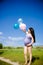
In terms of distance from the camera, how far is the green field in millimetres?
3156

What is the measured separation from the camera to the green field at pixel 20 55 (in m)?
3.16

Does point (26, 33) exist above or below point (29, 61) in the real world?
above

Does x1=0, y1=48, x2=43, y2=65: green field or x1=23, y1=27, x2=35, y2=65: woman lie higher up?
x1=23, y1=27, x2=35, y2=65: woman

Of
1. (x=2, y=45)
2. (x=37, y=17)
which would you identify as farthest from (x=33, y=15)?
(x=2, y=45)

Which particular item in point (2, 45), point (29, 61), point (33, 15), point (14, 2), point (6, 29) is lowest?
point (29, 61)

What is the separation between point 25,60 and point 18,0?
0.95 m

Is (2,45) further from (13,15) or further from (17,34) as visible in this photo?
(13,15)

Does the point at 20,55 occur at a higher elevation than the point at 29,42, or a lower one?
lower

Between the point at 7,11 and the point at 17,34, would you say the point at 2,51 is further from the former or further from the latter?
the point at 7,11

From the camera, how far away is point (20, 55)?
3.17 m

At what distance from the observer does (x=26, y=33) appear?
3.20 m

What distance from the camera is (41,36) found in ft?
10.7

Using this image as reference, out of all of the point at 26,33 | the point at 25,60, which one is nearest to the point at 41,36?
the point at 26,33

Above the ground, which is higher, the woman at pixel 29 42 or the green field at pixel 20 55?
the woman at pixel 29 42
